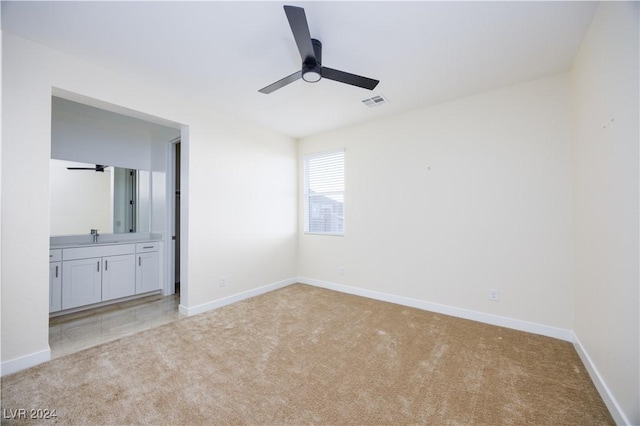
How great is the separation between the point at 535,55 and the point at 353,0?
173 cm

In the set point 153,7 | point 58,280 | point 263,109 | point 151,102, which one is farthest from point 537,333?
point 58,280

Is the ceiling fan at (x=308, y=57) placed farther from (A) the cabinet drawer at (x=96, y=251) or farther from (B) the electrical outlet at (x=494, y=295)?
(A) the cabinet drawer at (x=96, y=251)

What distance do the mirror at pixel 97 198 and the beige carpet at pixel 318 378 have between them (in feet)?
6.68

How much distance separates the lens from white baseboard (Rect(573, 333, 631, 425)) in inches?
56.8

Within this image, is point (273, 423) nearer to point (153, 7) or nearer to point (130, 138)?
point (153, 7)

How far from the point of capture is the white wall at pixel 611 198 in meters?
1.37

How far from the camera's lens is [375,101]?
315cm

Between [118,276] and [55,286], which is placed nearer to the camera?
[55,286]

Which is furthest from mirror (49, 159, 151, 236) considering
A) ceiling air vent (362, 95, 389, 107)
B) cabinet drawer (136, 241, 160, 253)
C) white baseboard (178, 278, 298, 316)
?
ceiling air vent (362, 95, 389, 107)

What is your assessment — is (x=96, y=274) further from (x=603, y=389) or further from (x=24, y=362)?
(x=603, y=389)

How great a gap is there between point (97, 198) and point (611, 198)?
5.45 meters

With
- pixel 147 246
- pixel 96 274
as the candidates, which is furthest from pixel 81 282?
pixel 147 246

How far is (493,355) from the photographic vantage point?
2.21 m

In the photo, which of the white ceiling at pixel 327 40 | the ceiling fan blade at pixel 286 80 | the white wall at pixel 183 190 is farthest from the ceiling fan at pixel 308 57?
the white wall at pixel 183 190
